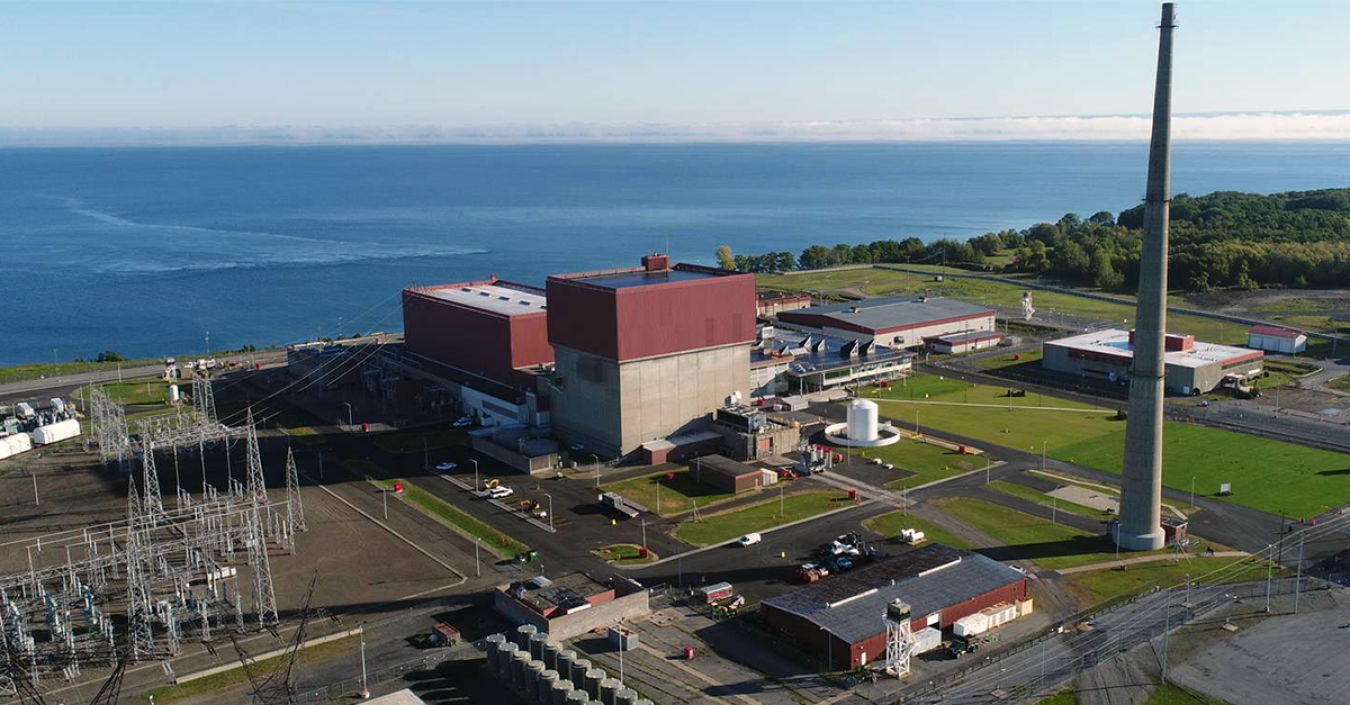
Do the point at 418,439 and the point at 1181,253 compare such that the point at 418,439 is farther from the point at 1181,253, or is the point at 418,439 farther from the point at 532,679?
the point at 1181,253

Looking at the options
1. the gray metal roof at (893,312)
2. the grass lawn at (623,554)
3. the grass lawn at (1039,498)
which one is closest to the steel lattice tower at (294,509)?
the grass lawn at (623,554)

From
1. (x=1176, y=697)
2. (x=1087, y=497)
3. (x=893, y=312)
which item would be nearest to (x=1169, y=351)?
(x=893, y=312)

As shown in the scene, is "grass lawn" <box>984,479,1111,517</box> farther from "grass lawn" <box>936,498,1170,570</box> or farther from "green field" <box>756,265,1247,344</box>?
"green field" <box>756,265,1247,344</box>

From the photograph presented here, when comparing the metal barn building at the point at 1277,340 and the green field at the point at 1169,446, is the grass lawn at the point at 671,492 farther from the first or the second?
the metal barn building at the point at 1277,340

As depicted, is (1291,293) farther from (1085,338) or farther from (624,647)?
(624,647)

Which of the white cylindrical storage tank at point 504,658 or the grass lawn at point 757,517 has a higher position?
the white cylindrical storage tank at point 504,658

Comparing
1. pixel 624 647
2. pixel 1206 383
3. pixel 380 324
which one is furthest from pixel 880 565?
pixel 380 324
